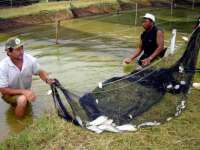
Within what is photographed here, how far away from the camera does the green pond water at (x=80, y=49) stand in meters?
7.59

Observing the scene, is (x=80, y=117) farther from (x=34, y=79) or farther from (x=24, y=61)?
(x=34, y=79)

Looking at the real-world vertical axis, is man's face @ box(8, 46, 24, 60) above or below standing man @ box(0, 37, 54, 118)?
above

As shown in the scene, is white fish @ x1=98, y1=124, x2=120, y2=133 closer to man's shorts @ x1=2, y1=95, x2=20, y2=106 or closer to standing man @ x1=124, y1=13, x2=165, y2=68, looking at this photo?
man's shorts @ x1=2, y1=95, x2=20, y2=106

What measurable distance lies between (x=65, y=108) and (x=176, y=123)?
5.59 ft

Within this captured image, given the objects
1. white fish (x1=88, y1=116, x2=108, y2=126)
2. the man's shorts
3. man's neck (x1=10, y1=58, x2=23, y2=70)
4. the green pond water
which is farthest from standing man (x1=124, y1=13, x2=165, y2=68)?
the man's shorts

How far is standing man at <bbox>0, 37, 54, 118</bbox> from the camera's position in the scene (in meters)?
6.49

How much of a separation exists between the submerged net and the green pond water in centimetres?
54

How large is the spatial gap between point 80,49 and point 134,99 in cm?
733

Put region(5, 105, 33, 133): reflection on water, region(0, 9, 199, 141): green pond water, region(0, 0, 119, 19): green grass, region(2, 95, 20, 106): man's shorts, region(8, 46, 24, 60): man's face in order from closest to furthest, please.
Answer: region(8, 46, 24, 60): man's face → region(5, 105, 33, 133): reflection on water → region(2, 95, 20, 106): man's shorts → region(0, 9, 199, 141): green pond water → region(0, 0, 119, 19): green grass

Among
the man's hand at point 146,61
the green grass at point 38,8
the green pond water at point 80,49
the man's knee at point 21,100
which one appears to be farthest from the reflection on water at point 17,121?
the green grass at point 38,8

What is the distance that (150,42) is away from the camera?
823 centimetres

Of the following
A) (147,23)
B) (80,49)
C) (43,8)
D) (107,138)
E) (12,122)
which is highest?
(147,23)

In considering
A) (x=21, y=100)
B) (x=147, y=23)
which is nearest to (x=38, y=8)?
(x=147, y=23)

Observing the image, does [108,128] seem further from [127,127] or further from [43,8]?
[43,8]
